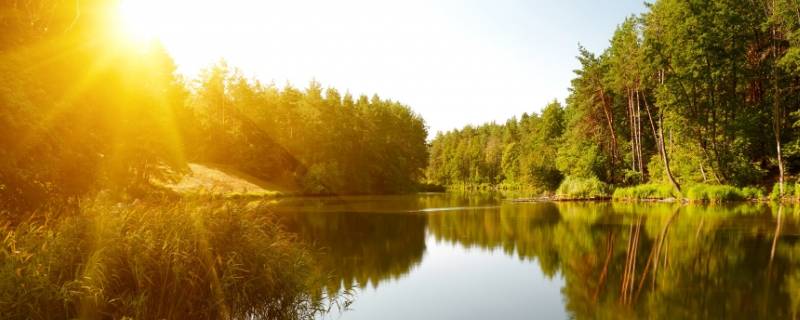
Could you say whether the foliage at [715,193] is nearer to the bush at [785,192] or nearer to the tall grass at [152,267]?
the bush at [785,192]

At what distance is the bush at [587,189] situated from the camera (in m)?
44.8

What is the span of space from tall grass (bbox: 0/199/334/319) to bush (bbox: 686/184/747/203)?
3625 cm

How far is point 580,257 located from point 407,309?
729 cm

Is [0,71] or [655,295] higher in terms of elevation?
[0,71]

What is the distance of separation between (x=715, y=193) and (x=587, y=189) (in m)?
10.8

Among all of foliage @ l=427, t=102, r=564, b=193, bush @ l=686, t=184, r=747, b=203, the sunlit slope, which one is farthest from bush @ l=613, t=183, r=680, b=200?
the sunlit slope

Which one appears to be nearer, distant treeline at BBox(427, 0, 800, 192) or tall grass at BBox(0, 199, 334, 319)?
tall grass at BBox(0, 199, 334, 319)

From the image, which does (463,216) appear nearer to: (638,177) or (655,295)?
(655,295)

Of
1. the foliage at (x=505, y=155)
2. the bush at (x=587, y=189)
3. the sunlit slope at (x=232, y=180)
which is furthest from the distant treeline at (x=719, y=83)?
the sunlit slope at (x=232, y=180)

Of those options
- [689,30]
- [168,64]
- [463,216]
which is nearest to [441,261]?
[463,216]

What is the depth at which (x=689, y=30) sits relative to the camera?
36.6m

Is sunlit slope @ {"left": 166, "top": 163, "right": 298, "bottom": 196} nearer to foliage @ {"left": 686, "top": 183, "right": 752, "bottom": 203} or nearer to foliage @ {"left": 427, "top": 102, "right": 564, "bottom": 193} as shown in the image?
foliage @ {"left": 427, "top": 102, "right": 564, "bottom": 193}

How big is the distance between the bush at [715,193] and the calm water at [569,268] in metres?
12.3

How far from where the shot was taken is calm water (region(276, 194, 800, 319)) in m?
9.46
